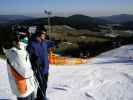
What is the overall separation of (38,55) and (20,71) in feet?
1.93

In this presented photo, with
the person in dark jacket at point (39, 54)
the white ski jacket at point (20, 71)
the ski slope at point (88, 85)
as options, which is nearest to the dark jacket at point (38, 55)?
the person in dark jacket at point (39, 54)

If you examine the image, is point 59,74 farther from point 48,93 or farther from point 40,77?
point 40,77

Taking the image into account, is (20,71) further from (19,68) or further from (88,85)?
(88,85)

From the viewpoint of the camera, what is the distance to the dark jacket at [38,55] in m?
6.27

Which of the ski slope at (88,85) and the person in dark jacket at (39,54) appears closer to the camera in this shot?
the person in dark jacket at (39,54)

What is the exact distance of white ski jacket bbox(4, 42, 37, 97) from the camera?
5777mm

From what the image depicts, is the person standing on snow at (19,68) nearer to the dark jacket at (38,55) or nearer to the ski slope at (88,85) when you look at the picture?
the dark jacket at (38,55)

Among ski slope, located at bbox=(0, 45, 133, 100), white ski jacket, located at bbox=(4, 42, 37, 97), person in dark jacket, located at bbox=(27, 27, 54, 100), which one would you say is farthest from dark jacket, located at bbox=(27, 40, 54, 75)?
ski slope, located at bbox=(0, 45, 133, 100)

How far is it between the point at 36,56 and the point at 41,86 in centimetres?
60

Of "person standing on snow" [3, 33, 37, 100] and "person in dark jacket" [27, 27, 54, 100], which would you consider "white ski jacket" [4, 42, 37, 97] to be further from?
"person in dark jacket" [27, 27, 54, 100]

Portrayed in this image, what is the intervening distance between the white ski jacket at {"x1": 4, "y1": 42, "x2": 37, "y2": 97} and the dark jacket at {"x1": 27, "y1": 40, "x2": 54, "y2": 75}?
13.1 inches

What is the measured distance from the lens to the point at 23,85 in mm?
5945

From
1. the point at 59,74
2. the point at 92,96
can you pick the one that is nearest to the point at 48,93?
the point at 92,96

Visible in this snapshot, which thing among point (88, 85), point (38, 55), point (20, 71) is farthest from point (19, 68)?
point (88, 85)
